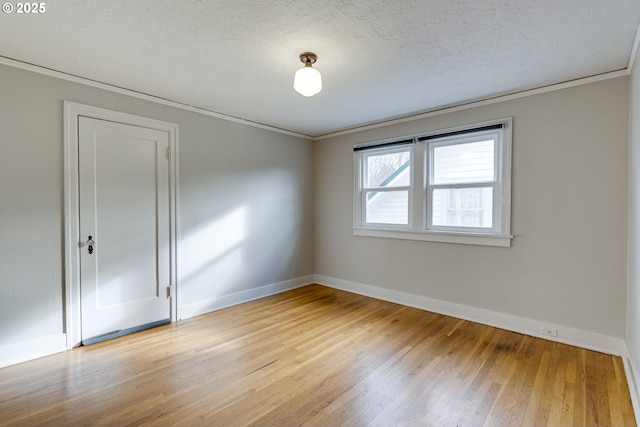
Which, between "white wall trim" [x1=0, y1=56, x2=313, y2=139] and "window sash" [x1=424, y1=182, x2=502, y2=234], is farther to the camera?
"window sash" [x1=424, y1=182, x2=502, y2=234]

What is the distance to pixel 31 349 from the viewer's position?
253 centimetres

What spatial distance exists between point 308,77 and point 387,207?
246cm

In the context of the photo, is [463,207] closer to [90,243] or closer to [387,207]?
[387,207]

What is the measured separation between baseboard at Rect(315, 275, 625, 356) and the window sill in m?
0.73

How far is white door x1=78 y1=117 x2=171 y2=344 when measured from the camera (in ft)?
9.29

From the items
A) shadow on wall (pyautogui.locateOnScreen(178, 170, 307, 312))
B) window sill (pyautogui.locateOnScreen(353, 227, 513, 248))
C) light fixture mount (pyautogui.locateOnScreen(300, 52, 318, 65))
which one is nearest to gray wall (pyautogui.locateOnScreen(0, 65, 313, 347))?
shadow on wall (pyautogui.locateOnScreen(178, 170, 307, 312))

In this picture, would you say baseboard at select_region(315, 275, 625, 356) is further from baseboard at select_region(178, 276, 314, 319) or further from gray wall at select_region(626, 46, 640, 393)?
baseboard at select_region(178, 276, 314, 319)

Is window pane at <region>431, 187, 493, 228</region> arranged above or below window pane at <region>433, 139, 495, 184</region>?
below

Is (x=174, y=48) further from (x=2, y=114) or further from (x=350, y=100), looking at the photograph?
(x=350, y=100)

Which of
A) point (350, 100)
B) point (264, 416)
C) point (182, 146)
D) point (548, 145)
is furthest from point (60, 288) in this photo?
point (548, 145)

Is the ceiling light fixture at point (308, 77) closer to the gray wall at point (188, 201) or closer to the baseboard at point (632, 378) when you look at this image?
the gray wall at point (188, 201)

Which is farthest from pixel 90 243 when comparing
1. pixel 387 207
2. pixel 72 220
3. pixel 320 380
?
pixel 387 207

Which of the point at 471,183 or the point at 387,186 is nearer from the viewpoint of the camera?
the point at 471,183

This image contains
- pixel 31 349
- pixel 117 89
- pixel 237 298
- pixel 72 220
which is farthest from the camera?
pixel 237 298
